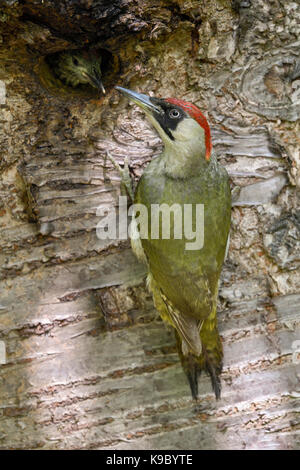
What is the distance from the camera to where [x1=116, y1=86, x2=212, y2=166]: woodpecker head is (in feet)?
7.27

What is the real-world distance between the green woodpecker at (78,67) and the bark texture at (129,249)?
21cm

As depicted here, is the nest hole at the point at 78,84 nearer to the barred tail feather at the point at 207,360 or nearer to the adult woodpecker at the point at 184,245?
the adult woodpecker at the point at 184,245

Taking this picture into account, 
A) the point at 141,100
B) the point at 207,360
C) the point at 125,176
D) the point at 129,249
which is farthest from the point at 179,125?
the point at 207,360

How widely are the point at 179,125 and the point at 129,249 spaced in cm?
60

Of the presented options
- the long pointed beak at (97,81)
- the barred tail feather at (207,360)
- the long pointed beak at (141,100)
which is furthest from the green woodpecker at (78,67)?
the barred tail feather at (207,360)

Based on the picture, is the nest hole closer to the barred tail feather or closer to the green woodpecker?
the green woodpecker

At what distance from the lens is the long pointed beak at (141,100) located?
7.20ft

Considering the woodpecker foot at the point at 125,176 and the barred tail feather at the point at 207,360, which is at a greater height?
the woodpecker foot at the point at 125,176

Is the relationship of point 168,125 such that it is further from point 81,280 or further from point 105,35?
point 81,280

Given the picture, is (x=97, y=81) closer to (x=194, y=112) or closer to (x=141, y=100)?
(x=141, y=100)

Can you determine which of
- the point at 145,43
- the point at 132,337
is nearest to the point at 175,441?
the point at 132,337

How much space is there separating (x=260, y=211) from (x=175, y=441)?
3.58 ft

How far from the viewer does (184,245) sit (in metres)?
2.33

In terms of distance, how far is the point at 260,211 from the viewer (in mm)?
2350
